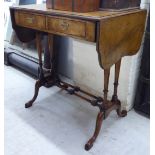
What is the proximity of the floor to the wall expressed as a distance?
21 cm

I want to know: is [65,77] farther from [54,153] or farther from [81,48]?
[54,153]

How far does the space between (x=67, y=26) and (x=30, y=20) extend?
421mm

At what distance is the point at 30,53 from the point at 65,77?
0.96m

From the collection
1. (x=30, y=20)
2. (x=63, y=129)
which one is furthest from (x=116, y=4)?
(x=63, y=129)

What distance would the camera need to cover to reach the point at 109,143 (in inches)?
72.1

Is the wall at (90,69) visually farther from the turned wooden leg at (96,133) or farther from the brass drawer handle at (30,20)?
the brass drawer handle at (30,20)

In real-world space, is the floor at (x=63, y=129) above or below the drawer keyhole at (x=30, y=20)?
below

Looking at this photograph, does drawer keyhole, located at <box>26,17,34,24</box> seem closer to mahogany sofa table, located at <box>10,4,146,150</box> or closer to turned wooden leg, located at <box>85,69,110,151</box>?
mahogany sofa table, located at <box>10,4,146,150</box>

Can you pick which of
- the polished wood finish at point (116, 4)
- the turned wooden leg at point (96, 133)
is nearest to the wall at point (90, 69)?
the polished wood finish at point (116, 4)

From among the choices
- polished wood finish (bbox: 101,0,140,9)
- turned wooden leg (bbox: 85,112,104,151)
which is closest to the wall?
polished wood finish (bbox: 101,0,140,9)

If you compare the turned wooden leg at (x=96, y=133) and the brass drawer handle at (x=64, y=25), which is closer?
the brass drawer handle at (x=64, y=25)

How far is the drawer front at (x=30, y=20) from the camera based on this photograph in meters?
1.70

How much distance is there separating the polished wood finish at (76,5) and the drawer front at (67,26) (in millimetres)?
113

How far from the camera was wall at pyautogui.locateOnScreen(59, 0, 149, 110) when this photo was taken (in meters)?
2.10
